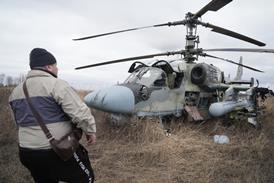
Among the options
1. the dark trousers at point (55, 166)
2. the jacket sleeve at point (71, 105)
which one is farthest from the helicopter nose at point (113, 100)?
the jacket sleeve at point (71, 105)

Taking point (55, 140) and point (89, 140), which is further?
point (89, 140)

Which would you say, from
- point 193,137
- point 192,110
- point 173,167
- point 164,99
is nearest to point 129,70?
point 164,99

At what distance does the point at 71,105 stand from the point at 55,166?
0.56m

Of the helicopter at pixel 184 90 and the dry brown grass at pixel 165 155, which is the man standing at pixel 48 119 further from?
the helicopter at pixel 184 90

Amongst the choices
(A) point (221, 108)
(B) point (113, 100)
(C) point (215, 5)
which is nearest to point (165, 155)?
(B) point (113, 100)

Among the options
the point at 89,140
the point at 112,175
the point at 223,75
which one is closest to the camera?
the point at 89,140

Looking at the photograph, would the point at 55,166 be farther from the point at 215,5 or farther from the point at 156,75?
the point at 156,75

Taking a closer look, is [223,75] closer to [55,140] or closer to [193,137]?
[193,137]

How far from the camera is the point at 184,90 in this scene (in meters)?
9.00

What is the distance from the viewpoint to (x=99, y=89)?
7426mm

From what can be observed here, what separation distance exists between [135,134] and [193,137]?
1.39m

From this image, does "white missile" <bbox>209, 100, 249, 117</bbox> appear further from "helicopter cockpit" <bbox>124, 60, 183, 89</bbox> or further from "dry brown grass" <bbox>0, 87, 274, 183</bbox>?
"helicopter cockpit" <bbox>124, 60, 183, 89</bbox>

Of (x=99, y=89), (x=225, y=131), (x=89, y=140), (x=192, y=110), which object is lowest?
(x=225, y=131)

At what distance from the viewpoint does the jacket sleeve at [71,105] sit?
288 centimetres
